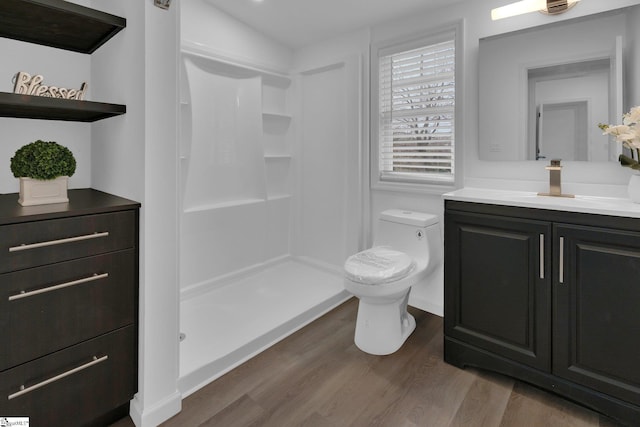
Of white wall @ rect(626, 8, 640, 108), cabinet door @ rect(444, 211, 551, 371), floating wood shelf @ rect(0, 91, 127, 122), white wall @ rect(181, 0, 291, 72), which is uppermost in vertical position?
white wall @ rect(181, 0, 291, 72)

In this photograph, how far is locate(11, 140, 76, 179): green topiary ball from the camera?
1.49 meters

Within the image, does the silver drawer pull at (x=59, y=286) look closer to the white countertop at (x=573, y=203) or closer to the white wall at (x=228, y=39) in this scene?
the white countertop at (x=573, y=203)

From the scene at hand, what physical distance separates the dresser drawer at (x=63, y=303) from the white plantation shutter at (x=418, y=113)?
6.73ft

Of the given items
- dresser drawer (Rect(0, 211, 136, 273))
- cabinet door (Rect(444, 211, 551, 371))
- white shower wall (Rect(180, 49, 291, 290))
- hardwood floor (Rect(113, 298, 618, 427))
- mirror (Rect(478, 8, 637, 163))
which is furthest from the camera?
white shower wall (Rect(180, 49, 291, 290))

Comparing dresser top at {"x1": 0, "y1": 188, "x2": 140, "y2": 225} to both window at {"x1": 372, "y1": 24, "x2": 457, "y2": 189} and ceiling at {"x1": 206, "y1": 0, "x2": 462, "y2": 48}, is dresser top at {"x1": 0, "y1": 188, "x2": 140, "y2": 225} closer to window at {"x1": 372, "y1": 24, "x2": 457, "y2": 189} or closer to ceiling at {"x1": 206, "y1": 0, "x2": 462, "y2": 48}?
ceiling at {"x1": 206, "y1": 0, "x2": 462, "y2": 48}

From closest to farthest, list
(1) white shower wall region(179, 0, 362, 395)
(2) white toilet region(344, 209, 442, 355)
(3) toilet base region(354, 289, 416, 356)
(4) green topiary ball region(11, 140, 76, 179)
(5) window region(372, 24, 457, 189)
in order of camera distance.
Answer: (4) green topiary ball region(11, 140, 76, 179) < (2) white toilet region(344, 209, 442, 355) < (3) toilet base region(354, 289, 416, 356) < (5) window region(372, 24, 457, 189) < (1) white shower wall region(179, 0, 362, 395)

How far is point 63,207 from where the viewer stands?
1446 mm

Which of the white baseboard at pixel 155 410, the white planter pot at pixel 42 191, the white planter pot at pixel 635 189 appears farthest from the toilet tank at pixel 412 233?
the white planter pot at pixel 42 191

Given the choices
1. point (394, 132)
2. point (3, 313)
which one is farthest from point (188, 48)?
point (3, 313)

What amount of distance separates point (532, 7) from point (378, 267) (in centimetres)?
177

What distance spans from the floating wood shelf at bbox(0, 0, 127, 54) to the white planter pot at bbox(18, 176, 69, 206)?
2.16 ft

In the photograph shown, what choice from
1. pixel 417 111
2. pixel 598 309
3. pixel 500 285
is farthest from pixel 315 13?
pixel 598 309

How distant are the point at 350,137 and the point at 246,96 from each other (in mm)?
986

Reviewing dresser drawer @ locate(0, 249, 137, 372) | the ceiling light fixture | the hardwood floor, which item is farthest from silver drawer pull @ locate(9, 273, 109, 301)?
the ceiling light fixture
